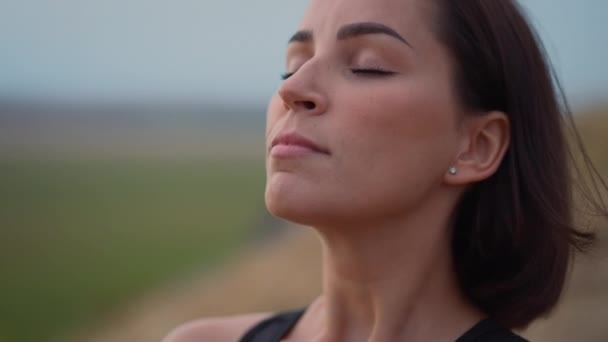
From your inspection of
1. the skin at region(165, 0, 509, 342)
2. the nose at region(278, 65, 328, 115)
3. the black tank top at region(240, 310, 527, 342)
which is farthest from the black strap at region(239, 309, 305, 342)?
the nose at region(278, 65, 328, 115)

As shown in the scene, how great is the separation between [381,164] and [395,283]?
9.6 inches

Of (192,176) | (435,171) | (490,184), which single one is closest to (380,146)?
(435,171)

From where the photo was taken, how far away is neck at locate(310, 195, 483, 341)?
1.19 m

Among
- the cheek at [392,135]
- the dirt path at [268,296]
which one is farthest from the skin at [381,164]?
the dirt path at [268,296]

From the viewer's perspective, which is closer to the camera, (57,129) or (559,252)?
(559,252)

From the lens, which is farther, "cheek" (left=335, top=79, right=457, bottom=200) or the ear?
the ear

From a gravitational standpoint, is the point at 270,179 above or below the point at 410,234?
above

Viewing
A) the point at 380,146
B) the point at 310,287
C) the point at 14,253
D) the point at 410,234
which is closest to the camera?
the point at 380,146

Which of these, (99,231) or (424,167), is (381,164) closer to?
(424,167)

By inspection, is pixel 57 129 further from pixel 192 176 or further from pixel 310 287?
pixel 310 287

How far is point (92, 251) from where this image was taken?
2.03 meters

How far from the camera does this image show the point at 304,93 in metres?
1.11

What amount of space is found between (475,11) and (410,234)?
1.33ft

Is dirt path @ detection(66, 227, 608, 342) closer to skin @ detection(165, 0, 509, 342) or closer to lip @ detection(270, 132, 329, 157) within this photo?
skin @ detection(165, 0, 509, 342)
